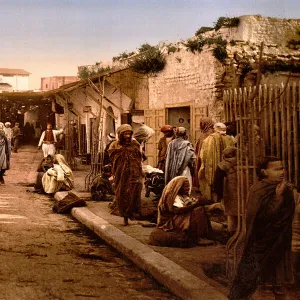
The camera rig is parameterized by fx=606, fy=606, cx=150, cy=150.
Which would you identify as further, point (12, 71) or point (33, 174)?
point (12, 71)

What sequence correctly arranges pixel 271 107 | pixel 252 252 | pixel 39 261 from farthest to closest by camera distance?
pixel 271 107, pixel 39 261, pixel 252 252

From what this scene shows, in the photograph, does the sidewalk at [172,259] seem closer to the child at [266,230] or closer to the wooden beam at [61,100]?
the child at [266,230]

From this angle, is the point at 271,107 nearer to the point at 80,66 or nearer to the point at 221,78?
the point at 221,78

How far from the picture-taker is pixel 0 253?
309 inches

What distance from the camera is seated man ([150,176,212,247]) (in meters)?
7.93

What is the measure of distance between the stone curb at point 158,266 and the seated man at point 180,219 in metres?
0.36

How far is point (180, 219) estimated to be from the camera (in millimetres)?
8109

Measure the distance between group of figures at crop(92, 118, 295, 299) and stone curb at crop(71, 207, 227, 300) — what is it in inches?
16.9

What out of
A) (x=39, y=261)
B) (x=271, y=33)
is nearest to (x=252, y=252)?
(x=39, y=261)

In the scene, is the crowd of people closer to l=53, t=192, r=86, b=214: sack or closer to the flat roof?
l=53, t=192, r=86, b=214: sack

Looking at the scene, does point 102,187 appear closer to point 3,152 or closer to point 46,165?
point 46,165

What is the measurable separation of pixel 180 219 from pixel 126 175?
1.95m

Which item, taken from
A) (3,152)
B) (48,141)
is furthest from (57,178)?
(48,141)

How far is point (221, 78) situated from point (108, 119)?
1095 cm
